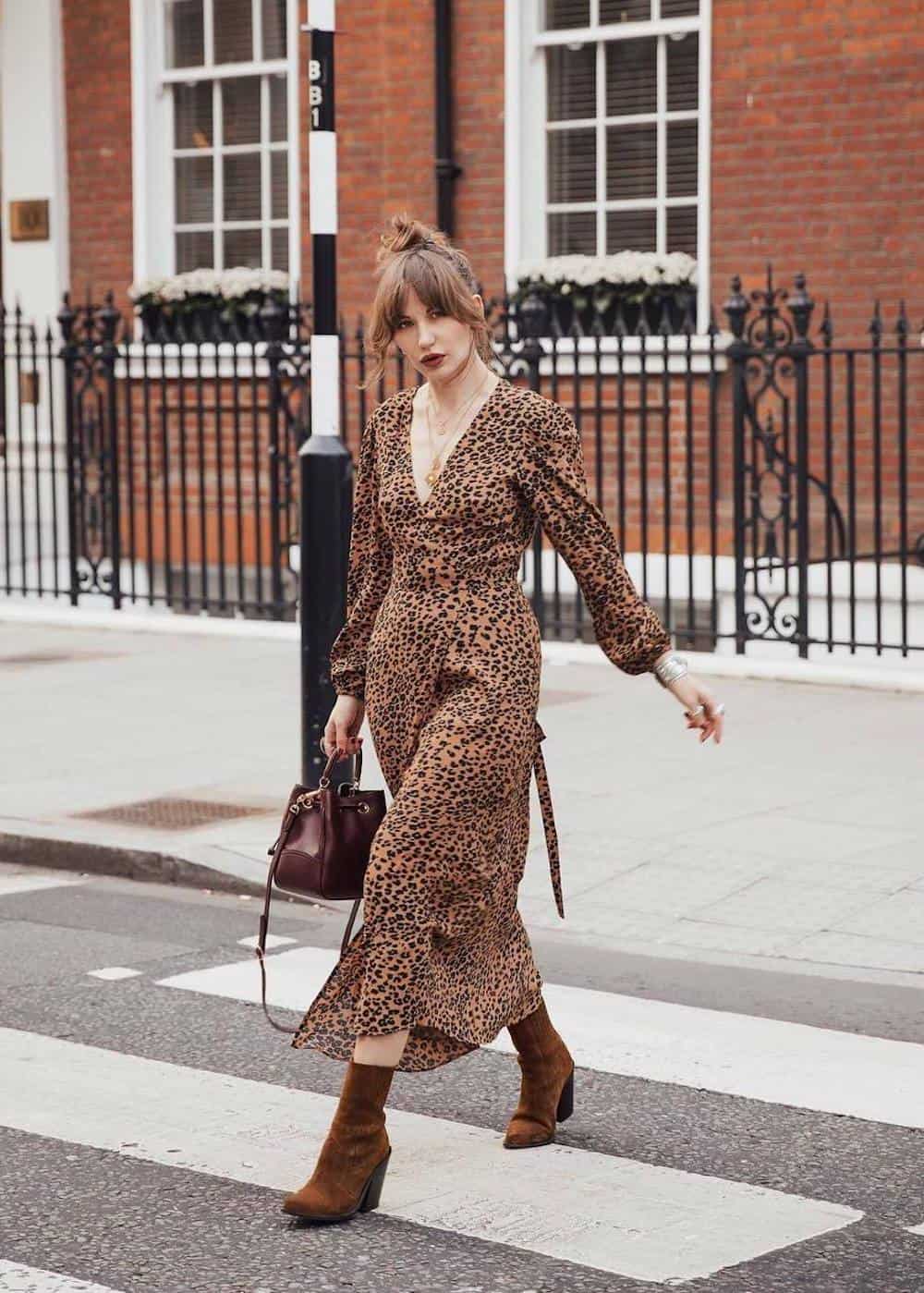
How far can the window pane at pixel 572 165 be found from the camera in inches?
595

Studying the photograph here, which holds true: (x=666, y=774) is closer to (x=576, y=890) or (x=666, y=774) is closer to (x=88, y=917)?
(x=576, y=890)

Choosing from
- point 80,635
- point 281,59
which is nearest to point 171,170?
point 281,59

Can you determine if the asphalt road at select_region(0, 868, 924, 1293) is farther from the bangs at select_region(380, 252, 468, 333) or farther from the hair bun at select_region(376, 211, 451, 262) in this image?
the hair bun at select_region(376, 211, 451, 262)

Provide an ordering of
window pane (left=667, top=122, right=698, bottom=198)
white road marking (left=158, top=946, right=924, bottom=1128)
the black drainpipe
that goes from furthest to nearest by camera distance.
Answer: the black drainpipe → window pane (left=667, top=122, right=698, bottom=198) → white road marking (left=158, top=946, right=924, bottom=1128)

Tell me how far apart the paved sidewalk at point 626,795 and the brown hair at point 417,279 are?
2.84 m

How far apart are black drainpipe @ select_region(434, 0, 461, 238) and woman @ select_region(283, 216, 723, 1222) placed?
10.9 m

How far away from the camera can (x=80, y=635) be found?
14.7m

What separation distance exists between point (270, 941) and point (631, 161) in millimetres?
8732

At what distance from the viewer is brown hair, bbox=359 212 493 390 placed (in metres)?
4.59

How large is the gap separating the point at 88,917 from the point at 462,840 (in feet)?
10.9

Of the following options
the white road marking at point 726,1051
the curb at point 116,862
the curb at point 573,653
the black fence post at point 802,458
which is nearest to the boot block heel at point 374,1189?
the white road marking at point 726,1051

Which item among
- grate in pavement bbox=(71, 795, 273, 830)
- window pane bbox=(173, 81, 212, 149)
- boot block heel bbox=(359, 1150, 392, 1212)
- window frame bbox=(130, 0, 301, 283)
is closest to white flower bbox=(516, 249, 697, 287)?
A: window frame bbox=(130, 0, 301, 283)

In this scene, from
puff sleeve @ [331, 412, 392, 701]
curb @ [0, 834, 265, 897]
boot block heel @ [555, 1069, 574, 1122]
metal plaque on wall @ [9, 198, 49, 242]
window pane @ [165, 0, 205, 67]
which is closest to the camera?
puff sleeve @ [331, 412, 392, 701]

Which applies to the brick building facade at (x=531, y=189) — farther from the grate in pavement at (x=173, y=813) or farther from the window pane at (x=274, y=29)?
the grate in pavement at (x=173, y=813)
